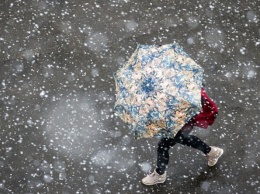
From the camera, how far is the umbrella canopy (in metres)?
3.80

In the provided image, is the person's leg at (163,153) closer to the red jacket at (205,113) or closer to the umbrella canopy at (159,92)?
the red jacket at (205,113)

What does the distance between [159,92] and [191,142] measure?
1.07m

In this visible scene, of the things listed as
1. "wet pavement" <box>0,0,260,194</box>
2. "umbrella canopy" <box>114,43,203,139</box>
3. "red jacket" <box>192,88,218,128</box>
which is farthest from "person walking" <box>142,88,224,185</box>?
"umbrella canopy" <box>114,43,203,139</box>

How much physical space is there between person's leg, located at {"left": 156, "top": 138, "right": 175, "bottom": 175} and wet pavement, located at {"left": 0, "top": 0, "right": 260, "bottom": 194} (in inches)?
13.7

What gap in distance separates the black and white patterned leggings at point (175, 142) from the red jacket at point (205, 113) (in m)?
0.10

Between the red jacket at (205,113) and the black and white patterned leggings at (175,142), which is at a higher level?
the red jacket at (205,113)

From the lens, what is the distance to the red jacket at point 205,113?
4172 mm

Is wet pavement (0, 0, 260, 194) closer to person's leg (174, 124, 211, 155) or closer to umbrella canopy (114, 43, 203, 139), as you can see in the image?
person's leg (174, 124, 211, 155)

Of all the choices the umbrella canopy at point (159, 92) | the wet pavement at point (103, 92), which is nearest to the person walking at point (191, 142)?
the wet pavement at point (103, 92)

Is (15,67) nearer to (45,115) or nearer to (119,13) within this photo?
(45,115)

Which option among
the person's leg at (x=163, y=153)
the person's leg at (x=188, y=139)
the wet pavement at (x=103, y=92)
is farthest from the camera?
the wet pavement at (x=103, y=92)

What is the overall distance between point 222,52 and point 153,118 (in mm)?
2619

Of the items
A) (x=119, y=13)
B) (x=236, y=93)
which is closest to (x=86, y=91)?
(x=119, y=13)

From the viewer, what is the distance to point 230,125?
5.56 m
